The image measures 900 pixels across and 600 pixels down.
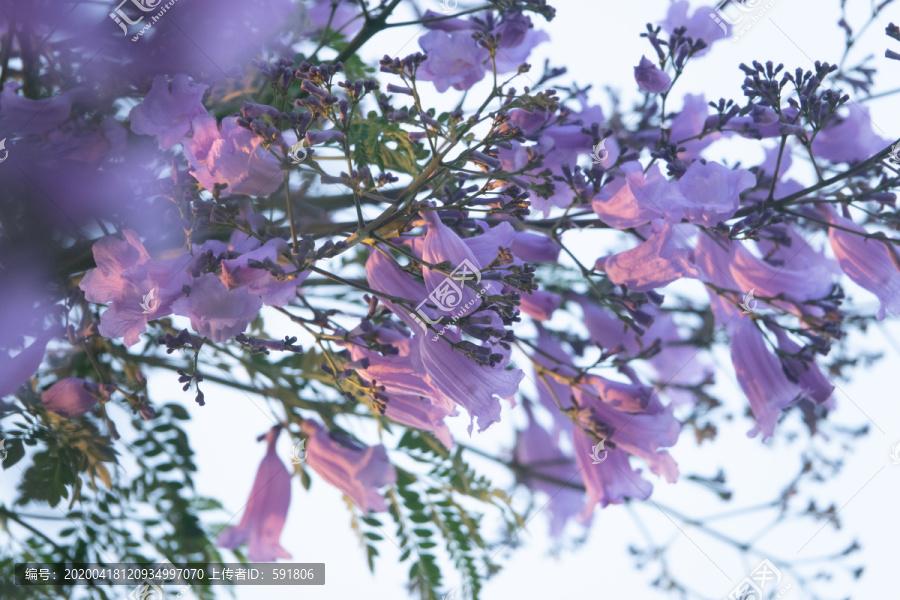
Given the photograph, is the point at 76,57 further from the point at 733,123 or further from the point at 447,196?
the point at 733,123

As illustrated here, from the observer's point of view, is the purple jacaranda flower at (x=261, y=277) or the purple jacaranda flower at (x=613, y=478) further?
the purple jacaranda flower at (x=613, y=478)

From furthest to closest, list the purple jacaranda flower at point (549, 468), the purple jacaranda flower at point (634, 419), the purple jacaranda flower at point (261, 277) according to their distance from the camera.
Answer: the purple jacaranda flower at point (549, 468) < the purple jacaranda flower at point (634, 419) < the purple jacaranda flower at point (261, 277)

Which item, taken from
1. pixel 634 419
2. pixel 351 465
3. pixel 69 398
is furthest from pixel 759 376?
pixel 69 398

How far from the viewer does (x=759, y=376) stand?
0.78m

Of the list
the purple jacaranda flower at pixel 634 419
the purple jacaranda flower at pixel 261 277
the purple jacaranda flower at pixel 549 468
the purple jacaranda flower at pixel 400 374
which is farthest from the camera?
the purple jacaranda flower at pixel 549 468

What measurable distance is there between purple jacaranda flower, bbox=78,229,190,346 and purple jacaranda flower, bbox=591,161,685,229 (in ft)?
1.33

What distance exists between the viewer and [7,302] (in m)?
0.67

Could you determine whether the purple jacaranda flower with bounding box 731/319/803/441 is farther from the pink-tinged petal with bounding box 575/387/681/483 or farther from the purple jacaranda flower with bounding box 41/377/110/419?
the purple jacaranda flower with bounding box 41/377/110/419

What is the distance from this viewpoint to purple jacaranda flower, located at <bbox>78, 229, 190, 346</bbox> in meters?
0.57

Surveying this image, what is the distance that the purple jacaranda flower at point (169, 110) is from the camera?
0.61 meters

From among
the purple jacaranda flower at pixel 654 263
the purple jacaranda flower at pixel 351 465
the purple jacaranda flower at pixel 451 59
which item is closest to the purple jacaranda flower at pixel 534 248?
the purple jacaranda flower at pixel 654 263

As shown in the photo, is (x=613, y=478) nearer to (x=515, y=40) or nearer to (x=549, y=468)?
(x=549, y=468)

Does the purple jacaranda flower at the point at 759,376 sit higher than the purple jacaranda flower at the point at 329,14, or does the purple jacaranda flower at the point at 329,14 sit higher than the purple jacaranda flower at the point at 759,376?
the purple jacaranda flower at the point at 329,14

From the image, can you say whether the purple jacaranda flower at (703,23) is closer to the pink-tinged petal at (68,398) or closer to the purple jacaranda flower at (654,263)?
the purple jacaranda flower at (654,263)
